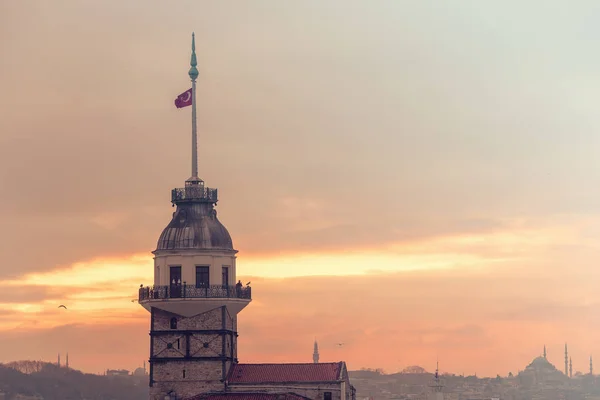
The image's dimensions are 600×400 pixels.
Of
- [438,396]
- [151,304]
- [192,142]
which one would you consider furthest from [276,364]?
[438,396]

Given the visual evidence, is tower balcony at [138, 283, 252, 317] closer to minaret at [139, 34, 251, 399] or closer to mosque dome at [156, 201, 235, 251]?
minaret at [139, 34, 251, 399]

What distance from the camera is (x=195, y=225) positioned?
113125mm

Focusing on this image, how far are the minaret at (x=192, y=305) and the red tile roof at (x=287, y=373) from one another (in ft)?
4.77

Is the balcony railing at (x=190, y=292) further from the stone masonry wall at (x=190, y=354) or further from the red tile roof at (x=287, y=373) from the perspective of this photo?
the red tile roof at (x=287, y=373)

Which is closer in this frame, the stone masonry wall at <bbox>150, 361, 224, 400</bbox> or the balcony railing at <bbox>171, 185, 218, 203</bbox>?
the stone masonry wall at <bbox>150, 361, 224, 400</bbox>

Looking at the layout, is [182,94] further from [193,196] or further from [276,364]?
[276,364]

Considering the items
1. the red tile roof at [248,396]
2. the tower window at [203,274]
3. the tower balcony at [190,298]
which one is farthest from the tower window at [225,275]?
the red tile roof at [248,396]

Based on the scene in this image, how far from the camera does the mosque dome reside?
11244 cm

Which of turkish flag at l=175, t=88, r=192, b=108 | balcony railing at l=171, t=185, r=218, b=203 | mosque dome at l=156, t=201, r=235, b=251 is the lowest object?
mosque dome at l=156, t=201, r=235, b=251

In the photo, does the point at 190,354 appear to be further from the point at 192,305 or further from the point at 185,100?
the point at 185,100

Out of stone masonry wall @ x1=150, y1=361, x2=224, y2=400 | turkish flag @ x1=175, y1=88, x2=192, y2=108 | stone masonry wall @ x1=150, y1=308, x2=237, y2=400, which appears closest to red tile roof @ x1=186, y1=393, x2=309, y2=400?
stone masonry wall @ x1=150, y1=361, x2=224, y2=400

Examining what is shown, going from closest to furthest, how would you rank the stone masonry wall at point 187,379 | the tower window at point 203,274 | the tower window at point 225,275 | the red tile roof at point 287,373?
1. the red tile roof at point 287,373
2. the stone masonry wall at point 187,379
3. the tower window at point 203,274
4. the tower window at point 225,275

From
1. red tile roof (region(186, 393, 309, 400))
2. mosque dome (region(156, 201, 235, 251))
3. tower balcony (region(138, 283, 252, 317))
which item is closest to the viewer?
red tile roof (region(186, 393, 309, 400))

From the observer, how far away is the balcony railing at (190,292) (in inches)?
4385
